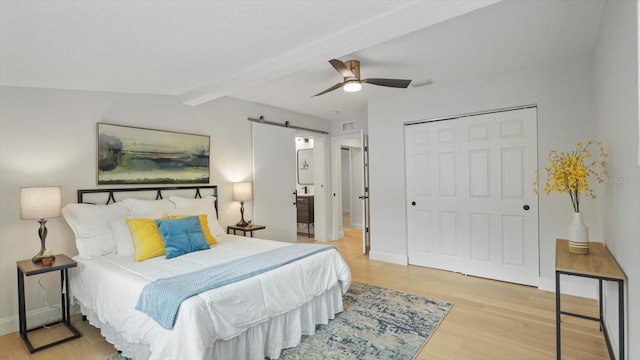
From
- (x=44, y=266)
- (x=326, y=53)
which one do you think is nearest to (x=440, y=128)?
(x=326, y=53)

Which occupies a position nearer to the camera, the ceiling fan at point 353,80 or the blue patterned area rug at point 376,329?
the blue patterned area rug at point 376,329

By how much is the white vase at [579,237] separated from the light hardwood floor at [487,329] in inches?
30.6

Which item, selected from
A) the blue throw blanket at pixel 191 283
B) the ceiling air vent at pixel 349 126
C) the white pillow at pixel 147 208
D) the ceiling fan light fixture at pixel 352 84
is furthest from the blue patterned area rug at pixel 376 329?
the ceiling air vent at pixel 349 126

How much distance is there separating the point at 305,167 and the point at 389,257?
3.64m

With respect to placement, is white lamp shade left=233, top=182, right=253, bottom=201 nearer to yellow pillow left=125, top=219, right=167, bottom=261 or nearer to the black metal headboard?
the black metal headboard

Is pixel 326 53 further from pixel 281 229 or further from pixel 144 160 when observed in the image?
pixel 281 229

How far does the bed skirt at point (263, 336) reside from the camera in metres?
2.07

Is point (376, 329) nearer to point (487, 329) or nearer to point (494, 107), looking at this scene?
point (487, 329)

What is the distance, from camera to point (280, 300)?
2.33 meters

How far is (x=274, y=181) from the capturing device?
5.24 m

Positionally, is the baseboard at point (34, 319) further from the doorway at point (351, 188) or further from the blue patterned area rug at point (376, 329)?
the doorway at point (351, 188)

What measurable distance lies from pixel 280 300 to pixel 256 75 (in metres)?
1.99

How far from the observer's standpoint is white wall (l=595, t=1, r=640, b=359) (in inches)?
61.4

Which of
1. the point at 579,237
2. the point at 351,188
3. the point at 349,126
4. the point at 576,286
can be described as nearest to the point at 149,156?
the point at 349,126
